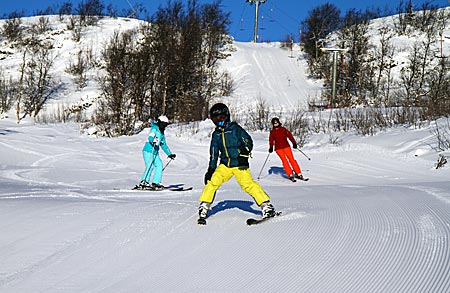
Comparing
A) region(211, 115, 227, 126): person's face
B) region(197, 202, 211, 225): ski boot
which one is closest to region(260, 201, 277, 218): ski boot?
region(197, 202, 211, 225): ski boot

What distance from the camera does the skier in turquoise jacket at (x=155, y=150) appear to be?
34.6 ft

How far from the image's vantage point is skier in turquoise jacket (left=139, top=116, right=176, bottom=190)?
10.5 meters

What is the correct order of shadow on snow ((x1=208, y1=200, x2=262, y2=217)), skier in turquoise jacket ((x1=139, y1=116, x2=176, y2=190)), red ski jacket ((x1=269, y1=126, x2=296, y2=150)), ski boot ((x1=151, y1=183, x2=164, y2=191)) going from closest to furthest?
shadow on snow ((x1=208, y1=200, x2=262, y2=217)) < skier in turquoise jacket ((x1=139, y1=116, x2=176, y2=190)) < ski boot ((x1=151, y1=183, x2=164, y2=191)) < red ski jacket ((x1=269, y1=126, x2=296, y2=150))

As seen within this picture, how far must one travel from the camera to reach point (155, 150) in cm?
1095

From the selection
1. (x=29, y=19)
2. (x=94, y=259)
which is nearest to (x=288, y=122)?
(x=94, y=259)

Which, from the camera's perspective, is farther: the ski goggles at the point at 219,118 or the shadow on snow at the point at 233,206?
the shadow on snow at the point at 233,206

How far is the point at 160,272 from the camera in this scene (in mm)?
4016

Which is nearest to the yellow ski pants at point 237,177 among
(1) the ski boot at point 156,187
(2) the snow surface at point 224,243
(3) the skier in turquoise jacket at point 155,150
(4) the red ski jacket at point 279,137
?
(2) the snow surface at point 224,243

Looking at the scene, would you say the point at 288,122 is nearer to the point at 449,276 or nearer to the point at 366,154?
the point at 366,154

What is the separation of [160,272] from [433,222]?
3363mm

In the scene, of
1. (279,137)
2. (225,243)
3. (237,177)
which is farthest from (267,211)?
(279,137)

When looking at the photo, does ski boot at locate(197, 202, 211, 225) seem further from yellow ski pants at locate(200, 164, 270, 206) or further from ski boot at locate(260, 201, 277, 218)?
ski boot at locate(260, 201, 277, 218)

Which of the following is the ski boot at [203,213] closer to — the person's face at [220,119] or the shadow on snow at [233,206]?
the shadow on snow at [233,206]

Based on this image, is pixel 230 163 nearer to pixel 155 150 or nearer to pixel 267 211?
pixel 267 211
